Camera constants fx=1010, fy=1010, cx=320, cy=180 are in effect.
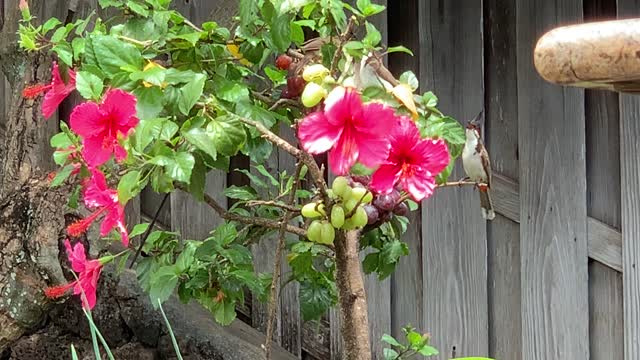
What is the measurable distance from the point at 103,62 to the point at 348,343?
Result: 0.55 metres

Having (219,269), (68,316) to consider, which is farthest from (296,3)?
(68,316)

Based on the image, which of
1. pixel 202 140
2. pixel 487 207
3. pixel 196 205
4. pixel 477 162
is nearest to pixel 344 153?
pixel 202 140

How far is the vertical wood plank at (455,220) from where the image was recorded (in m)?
2.37

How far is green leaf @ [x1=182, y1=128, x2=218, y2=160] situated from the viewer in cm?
138

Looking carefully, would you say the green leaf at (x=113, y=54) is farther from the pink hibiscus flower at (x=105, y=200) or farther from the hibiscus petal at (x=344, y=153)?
the hibiscus petal at (x=344, y=153)

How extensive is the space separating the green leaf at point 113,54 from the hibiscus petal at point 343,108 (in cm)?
40

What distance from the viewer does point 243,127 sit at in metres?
1.51

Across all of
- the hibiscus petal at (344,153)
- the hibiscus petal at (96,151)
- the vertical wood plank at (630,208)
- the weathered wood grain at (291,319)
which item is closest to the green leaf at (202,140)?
the hibiscus petal at (96,151)

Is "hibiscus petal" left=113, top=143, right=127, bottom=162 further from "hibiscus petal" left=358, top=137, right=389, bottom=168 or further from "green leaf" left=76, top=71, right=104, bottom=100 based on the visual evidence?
"hibiscus petal" left=358, top=137, right=389, bottom=168

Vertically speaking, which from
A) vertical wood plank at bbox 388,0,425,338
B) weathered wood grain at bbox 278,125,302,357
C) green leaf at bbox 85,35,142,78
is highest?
→ green leaf at bbox 85,35,142,78

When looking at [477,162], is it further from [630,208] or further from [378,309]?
[378,309]

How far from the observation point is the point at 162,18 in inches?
64.6

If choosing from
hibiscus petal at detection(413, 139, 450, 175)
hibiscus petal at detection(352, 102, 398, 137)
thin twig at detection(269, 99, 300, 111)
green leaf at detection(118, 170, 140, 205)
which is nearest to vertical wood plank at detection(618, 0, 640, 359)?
thin twig at detection(269, 99, 300, 111)

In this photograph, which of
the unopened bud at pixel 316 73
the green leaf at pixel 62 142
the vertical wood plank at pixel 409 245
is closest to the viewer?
the unopened bud at pixel 316 73
